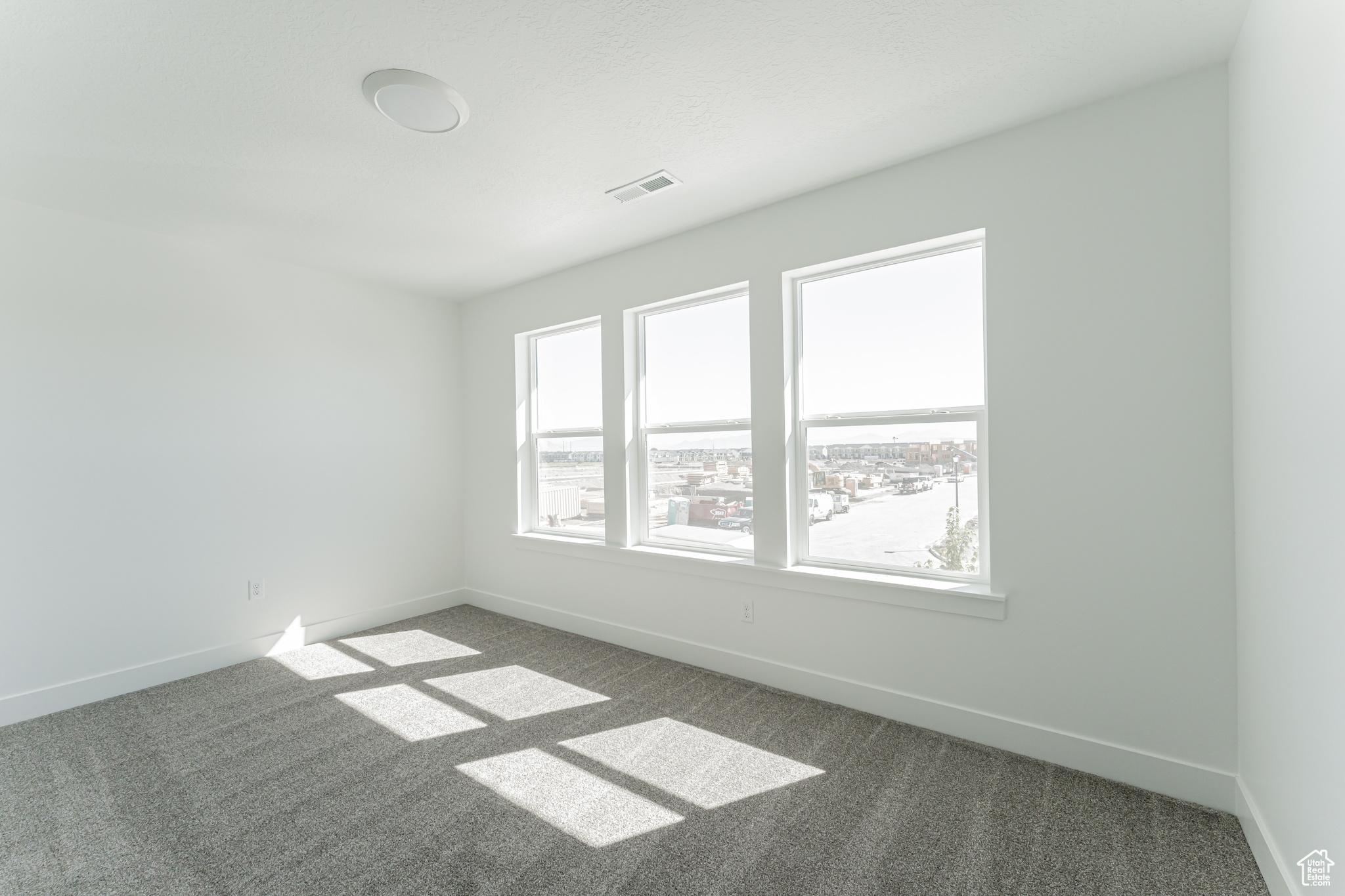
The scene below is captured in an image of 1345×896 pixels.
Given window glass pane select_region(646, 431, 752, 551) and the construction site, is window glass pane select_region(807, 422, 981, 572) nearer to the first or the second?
the construction site

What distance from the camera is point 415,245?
357cm

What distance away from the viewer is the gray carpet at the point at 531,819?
1.73 metres

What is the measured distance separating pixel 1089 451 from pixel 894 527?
88 cm

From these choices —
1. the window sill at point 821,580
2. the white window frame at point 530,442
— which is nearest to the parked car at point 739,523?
the window sill at point 821,580

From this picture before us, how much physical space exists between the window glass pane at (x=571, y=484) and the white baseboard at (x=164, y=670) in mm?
1352

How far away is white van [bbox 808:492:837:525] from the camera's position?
3.03 m

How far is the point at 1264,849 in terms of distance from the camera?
1682 millimetres

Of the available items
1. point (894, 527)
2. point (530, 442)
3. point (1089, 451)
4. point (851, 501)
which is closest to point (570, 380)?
point (530, 442)

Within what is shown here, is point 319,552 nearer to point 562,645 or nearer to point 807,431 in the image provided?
point 562,645

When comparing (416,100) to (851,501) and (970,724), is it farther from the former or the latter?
(970,724)

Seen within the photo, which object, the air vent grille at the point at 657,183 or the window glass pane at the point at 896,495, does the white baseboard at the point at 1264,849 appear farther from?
the air vent grille at the point at 657,183

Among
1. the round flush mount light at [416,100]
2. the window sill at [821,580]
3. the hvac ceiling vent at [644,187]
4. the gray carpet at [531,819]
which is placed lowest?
the gray carpet at [531,819]
